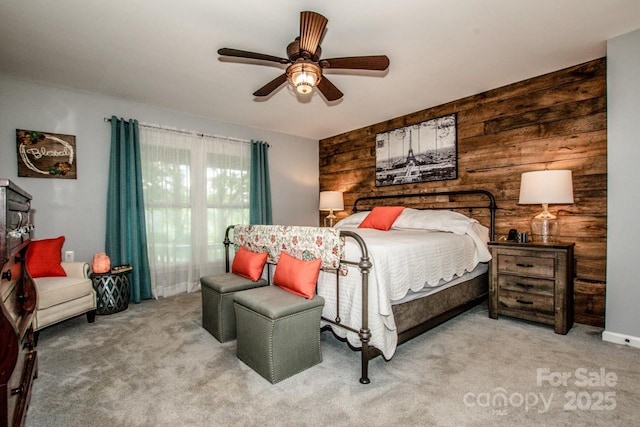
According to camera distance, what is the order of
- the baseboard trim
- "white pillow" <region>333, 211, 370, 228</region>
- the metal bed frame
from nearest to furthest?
the metal bed frame < the baseboard trim < "white pillow" <region>333, 211, 370, 228</region>

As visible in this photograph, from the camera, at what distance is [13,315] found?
1577 mm

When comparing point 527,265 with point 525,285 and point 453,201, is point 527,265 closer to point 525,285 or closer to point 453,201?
point 525,285

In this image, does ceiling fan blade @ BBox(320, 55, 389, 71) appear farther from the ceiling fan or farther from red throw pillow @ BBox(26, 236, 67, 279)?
red throw pillow @ BBox(26, 236, 67, 279)

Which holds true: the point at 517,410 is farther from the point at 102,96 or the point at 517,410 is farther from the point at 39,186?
the point at 102,96

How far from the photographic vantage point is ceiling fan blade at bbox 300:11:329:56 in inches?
73.0

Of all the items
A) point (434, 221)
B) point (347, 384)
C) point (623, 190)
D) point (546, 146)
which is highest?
point (546, 146)

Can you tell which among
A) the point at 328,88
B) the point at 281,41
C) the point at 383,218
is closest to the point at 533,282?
the point at 383,218

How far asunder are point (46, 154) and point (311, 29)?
3.32 metres

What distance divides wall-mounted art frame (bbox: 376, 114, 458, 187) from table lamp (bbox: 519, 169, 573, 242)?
Result: 1133 mm

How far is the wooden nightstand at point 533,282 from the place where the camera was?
105 inches

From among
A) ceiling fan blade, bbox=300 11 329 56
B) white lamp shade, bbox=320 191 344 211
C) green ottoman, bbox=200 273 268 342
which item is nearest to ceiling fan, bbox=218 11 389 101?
ceiling fan blade, bbox=300 11 329 56

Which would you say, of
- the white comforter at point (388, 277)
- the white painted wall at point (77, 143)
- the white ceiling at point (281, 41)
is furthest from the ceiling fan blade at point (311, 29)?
the white painted wall at point (77, 143)

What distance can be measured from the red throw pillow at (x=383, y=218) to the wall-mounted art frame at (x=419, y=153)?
Answer: 784 mm

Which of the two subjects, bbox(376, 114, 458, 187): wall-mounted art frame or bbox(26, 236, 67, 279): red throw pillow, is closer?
bbox(26, 236, 67, 279): red throw pillow
